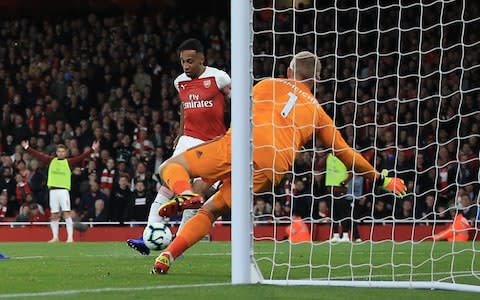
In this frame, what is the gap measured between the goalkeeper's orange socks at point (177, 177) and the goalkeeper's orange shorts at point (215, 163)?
98 mm

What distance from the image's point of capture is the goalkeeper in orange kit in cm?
777

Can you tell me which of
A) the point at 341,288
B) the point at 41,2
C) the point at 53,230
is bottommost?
the point at 53,230

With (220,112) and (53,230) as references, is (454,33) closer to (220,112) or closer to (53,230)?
(53,230)

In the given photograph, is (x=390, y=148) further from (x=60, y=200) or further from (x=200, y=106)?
(x=60, y=200)

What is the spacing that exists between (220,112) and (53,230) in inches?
351

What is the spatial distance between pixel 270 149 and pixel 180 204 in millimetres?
779

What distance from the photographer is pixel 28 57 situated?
86.1ft

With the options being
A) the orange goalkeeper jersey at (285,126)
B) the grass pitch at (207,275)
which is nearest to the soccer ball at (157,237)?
the grass pitch at (207,275)

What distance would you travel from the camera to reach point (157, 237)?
346 inches

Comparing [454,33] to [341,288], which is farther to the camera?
[454,33]

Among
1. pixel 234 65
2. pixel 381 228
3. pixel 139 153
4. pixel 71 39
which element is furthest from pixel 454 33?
pixel 234 65

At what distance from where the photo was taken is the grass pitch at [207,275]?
259 inches

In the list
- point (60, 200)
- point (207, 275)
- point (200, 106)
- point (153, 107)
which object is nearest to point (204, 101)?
point (200, 106)

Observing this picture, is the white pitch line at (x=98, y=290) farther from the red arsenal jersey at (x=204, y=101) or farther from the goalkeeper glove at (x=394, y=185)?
the red arsenal jersey at (x=204, y=101)
